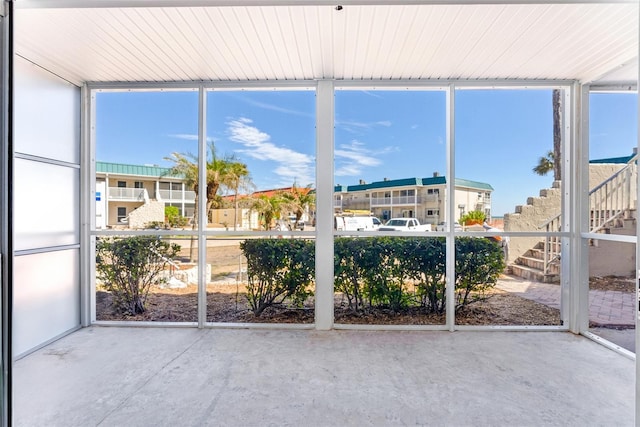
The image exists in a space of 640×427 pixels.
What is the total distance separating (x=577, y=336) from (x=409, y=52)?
3645mm

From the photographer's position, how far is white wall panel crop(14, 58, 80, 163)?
310 cm

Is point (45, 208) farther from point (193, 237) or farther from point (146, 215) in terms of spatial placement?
point (193, 237)

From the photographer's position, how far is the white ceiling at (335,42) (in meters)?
2.44

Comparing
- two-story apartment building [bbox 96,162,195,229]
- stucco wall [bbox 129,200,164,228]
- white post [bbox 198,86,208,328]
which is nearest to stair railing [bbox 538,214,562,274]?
white post [bbox 198,86,208,328]

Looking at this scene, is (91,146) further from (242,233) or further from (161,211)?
(242,233)

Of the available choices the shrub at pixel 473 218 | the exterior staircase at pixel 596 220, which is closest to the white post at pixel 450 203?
the shrub at pixel 473 218

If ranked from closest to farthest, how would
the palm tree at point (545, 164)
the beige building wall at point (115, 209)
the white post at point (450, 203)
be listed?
the white post at point (450, 203) < the palm tree at point (545, 164) < the beige building wall at point (115, 209)

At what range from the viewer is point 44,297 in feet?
11.0

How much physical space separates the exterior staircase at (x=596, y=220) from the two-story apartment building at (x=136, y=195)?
4.24m

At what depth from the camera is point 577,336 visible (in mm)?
3572

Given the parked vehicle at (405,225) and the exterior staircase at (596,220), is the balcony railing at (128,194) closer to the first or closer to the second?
the parked vehicle at (405,225)

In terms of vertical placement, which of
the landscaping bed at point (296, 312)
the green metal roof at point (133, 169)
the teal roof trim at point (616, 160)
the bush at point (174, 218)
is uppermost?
the teal roof trim at point (616, 160)

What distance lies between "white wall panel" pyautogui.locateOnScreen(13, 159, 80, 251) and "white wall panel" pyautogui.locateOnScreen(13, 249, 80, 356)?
17 centimetres

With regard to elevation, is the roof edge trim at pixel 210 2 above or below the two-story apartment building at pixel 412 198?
above
